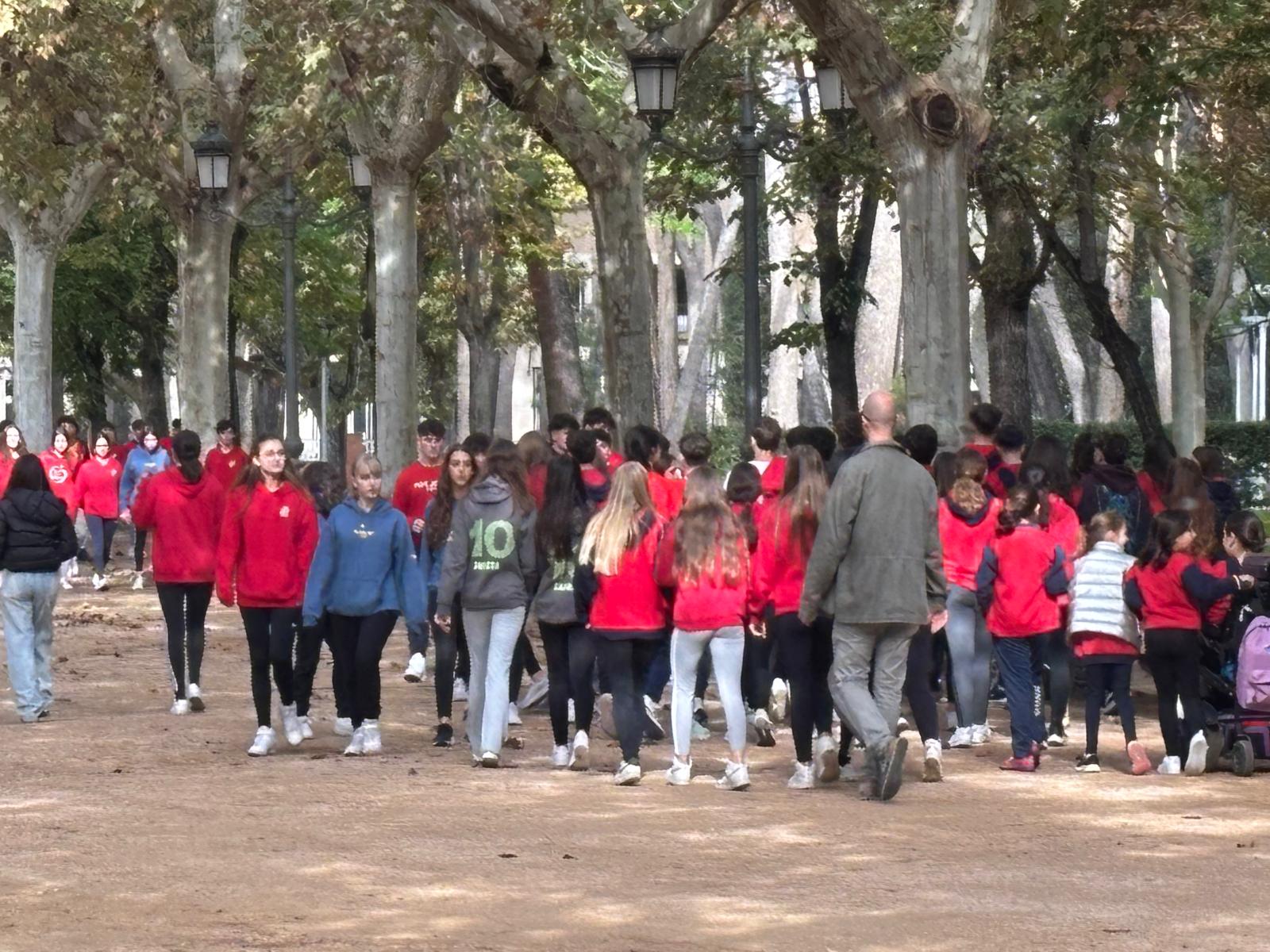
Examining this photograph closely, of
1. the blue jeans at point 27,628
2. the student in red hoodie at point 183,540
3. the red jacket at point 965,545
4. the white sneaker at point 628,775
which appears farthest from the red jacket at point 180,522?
the red jacket at point 965,545

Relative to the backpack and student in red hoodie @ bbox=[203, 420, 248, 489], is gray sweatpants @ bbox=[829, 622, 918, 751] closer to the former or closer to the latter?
the backpack

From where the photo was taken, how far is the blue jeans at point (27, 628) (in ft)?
50.5

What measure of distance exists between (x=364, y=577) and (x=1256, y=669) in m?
4.63

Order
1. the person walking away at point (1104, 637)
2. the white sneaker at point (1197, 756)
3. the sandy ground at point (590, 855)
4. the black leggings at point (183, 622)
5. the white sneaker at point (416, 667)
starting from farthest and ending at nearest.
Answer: the white sneaker at point (416, 667) → the black leggings at point (183, 622) → the person walking away at point (1104, 637) → the white sneaker at point (1197, 756) → the sandy ground at point (590, 855)

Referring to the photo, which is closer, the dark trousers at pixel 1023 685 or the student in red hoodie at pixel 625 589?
the student in red hoodie at pixel 625 589

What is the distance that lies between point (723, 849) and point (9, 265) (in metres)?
42.8

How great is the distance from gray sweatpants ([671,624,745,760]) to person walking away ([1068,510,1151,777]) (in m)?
1.88

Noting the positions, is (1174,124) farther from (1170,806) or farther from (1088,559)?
(1170,806)

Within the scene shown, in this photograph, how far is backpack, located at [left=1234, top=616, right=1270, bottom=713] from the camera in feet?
40.3

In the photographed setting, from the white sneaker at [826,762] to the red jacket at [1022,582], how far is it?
4.52 ft

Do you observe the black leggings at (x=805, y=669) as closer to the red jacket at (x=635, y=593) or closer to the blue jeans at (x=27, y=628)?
the red jacket at (x=635, y=593)

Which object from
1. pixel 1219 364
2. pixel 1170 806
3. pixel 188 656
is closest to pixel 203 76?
pixel 188 656

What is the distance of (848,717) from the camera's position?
11.3 m

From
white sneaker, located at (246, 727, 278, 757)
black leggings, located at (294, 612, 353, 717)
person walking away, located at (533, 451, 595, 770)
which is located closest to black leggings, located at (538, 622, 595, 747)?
person walking away, located at (533, 451, 595, 770)
